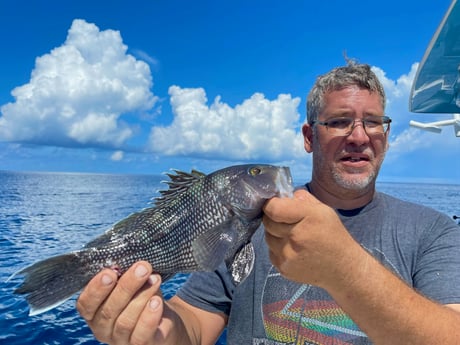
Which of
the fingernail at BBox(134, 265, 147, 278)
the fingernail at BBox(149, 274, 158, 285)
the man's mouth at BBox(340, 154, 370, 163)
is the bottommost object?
the fingernail at BBox(149, 274, 158, 285)

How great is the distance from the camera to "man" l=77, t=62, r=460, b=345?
2332 mm

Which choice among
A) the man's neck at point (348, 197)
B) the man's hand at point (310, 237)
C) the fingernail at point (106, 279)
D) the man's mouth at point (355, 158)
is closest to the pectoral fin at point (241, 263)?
the man's hand at point (310, 237)

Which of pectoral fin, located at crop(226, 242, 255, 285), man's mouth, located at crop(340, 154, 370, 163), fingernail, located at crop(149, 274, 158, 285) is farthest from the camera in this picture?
man's mouth, located at crop(340, 154, 370, 163)

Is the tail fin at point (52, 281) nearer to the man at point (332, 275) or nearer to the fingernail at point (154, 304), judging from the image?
the man at point (332, 275)

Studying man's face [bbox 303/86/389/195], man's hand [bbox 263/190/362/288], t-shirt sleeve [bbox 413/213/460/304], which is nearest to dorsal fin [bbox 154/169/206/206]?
man's hand [bbox 263/190/362/288]

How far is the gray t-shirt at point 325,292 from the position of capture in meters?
3.20

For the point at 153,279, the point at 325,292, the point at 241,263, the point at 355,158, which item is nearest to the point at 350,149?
the point at 355,158

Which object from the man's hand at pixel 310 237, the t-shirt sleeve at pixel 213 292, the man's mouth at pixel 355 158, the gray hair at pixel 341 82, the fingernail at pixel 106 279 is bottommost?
the t-shirt sleeve at pixel 213 292

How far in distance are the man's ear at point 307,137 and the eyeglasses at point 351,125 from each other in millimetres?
388

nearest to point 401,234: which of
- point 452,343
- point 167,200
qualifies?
point 452,343

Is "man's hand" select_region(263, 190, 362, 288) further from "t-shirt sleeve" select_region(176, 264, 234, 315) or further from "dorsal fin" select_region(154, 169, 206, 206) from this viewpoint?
"t-shirt sleeve" select_region(176, 264, 234, 315)

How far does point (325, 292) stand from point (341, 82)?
2.30 m

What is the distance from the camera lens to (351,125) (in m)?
3.99

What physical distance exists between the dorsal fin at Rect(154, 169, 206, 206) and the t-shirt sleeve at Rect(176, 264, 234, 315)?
3.54 ft
